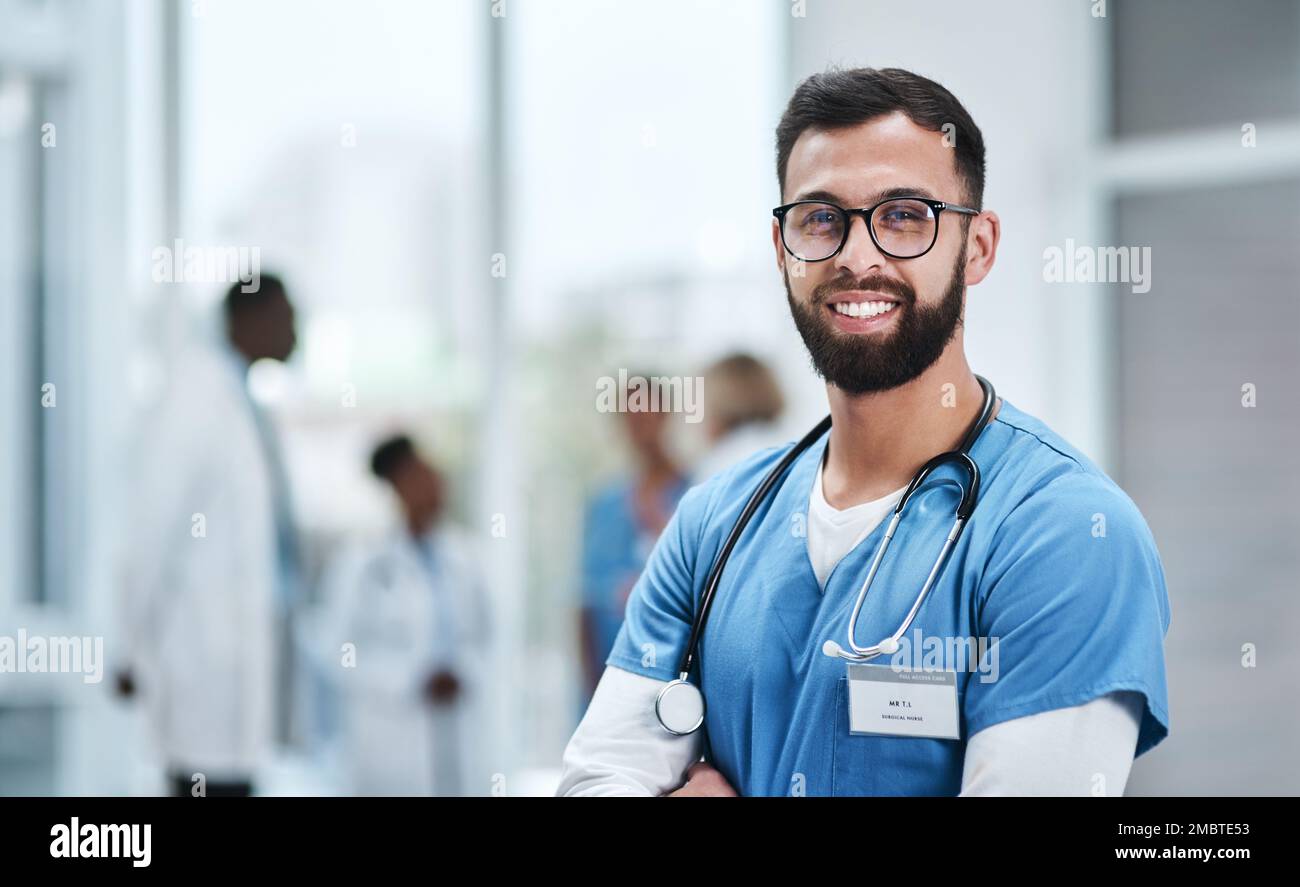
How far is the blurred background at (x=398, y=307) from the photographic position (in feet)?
6.73

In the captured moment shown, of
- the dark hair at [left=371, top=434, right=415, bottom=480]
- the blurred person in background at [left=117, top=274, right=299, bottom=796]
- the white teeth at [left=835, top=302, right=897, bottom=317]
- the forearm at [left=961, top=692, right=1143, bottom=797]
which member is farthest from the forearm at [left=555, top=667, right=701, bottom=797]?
the dark hair at [left=371, top=434, right=415, bottom=480]

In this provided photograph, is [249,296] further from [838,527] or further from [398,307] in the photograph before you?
[838,527]

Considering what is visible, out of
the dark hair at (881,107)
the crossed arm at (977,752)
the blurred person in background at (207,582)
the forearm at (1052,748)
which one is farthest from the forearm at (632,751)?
the blurred person in background at (207,582)

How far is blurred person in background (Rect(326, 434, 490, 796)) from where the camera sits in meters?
2.28

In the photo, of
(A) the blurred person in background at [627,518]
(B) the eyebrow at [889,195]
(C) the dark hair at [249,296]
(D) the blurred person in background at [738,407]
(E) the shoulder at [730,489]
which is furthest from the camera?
(A) the blurred person in background at [627,518]

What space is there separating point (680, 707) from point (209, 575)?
1187mm

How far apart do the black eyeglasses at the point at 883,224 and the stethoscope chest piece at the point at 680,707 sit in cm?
40

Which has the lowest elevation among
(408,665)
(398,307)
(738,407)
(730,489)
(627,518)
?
(408,665)

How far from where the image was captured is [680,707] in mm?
951

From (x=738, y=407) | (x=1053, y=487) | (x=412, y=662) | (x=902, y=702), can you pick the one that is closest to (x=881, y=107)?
(x=1053, y=487)

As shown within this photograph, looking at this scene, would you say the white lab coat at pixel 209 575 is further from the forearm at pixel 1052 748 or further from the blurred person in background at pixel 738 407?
the forearm at pixel 1052 748

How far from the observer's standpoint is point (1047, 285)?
1.30 m
